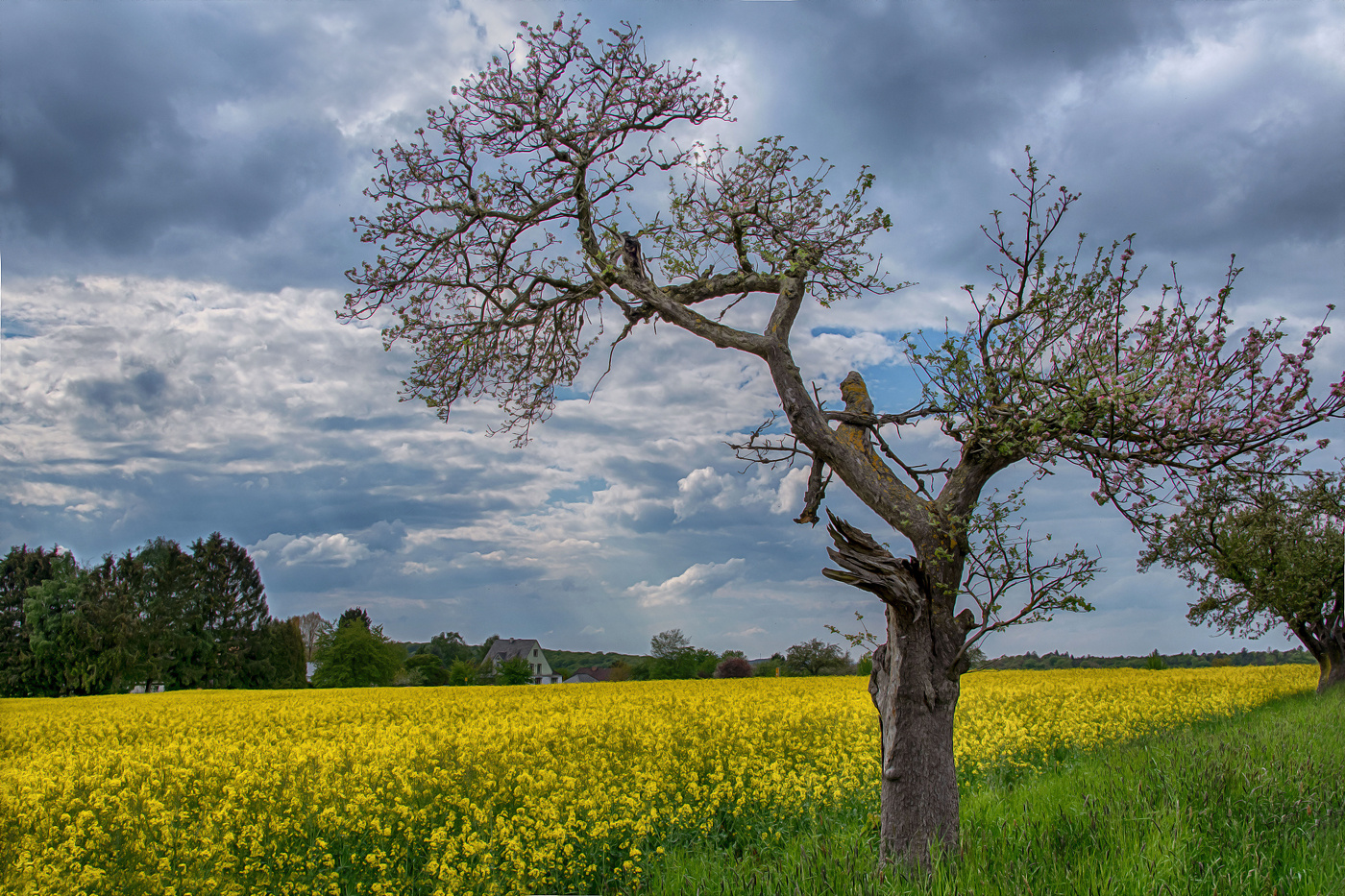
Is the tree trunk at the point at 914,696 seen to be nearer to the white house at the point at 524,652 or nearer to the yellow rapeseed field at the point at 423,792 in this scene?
the yellow rapeseed field at the point at 423,792

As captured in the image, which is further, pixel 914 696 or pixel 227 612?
pixel 227 612

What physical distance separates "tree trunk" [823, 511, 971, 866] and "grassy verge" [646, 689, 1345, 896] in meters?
0.28

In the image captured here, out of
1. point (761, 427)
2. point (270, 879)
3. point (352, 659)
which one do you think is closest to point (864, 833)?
point (761, 427)

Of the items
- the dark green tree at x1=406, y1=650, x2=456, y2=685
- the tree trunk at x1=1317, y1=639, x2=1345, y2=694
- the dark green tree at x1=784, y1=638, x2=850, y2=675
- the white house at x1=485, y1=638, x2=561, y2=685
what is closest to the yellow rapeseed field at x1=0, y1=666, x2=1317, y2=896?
the tree trunk at x1=1317, y1=639, x2=1345, y2=694

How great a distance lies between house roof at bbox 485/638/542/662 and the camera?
69.7 meters

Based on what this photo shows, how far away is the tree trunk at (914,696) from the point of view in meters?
5.41

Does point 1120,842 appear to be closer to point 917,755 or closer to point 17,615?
point 917,755

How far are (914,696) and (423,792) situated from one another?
5.27 m

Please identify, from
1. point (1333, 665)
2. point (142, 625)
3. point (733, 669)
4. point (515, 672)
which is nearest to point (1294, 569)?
point (1333, 665)

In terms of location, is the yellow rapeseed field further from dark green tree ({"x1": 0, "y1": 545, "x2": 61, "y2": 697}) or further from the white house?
the white house

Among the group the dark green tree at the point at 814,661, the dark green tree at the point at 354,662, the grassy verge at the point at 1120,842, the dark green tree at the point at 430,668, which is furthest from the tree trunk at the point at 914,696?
the dark green tree at the point at 354,662

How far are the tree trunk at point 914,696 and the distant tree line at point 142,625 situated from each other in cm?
4252

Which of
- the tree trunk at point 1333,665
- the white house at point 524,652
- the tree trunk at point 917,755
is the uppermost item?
the tree trunk at point 917,755

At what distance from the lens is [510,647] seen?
238 feet
